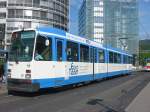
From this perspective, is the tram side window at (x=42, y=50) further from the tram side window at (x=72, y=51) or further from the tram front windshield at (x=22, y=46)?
the tram side window at (x=72, y=51)

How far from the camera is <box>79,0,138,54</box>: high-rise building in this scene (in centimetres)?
6712

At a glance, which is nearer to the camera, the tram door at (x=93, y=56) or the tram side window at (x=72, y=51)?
the tram side window at (x=72, y=51)

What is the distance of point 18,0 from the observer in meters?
79.4

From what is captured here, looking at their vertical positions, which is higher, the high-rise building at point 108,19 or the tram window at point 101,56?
the high-rise building at point 108,19

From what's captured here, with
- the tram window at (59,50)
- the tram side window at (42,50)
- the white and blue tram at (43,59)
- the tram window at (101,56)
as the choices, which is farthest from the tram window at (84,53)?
the tram side window at (42,50)

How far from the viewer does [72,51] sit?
18672 mm

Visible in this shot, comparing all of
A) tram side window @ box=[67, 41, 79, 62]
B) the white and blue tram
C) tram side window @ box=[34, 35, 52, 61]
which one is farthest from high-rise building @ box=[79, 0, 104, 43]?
tram side window @ box=[34, 35, 52, 61]

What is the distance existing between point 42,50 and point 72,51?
11.9ft

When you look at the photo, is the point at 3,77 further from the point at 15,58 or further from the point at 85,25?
the point at 85,25

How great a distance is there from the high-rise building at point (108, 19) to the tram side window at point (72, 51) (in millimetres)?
41036

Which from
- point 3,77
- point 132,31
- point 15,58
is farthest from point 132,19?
point 15,58

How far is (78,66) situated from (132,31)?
57.9 metres

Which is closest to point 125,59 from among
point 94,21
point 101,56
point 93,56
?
point 101,56

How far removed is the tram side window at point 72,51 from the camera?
18.1m
